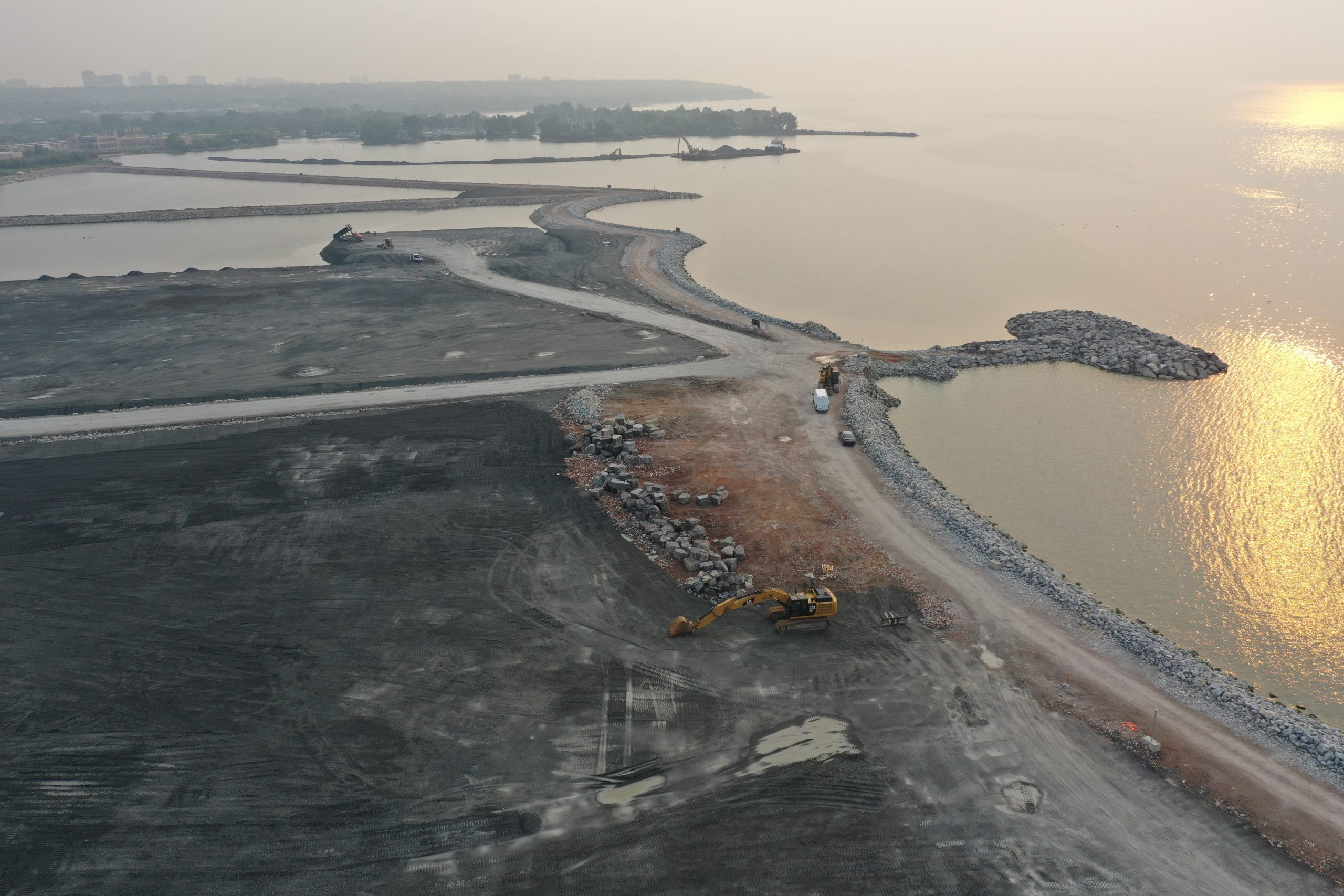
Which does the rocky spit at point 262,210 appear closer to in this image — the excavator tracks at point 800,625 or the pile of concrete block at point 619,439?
the pile of concrete block at point 619,439

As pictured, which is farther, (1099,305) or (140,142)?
(140,142)

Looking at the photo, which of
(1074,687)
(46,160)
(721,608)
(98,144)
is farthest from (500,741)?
(98,144)

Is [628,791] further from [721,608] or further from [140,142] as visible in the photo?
[140,142]

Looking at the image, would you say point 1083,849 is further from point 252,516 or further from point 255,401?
point 255,401

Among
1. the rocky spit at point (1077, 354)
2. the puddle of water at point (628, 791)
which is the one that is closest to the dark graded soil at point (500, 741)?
the puddle of water at point (628, 791)

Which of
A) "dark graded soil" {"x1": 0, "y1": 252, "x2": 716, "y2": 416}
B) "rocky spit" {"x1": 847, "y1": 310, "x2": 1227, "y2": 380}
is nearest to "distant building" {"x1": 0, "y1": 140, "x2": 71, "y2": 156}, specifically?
"dark graded soil" {"x1": 0, "y1": 252, "x2": 716, "y2": 416}

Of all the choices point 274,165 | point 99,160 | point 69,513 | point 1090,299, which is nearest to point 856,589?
point 69,513

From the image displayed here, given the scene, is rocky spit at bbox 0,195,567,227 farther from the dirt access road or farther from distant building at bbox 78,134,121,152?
distant building at bbox 78,134,121,152
